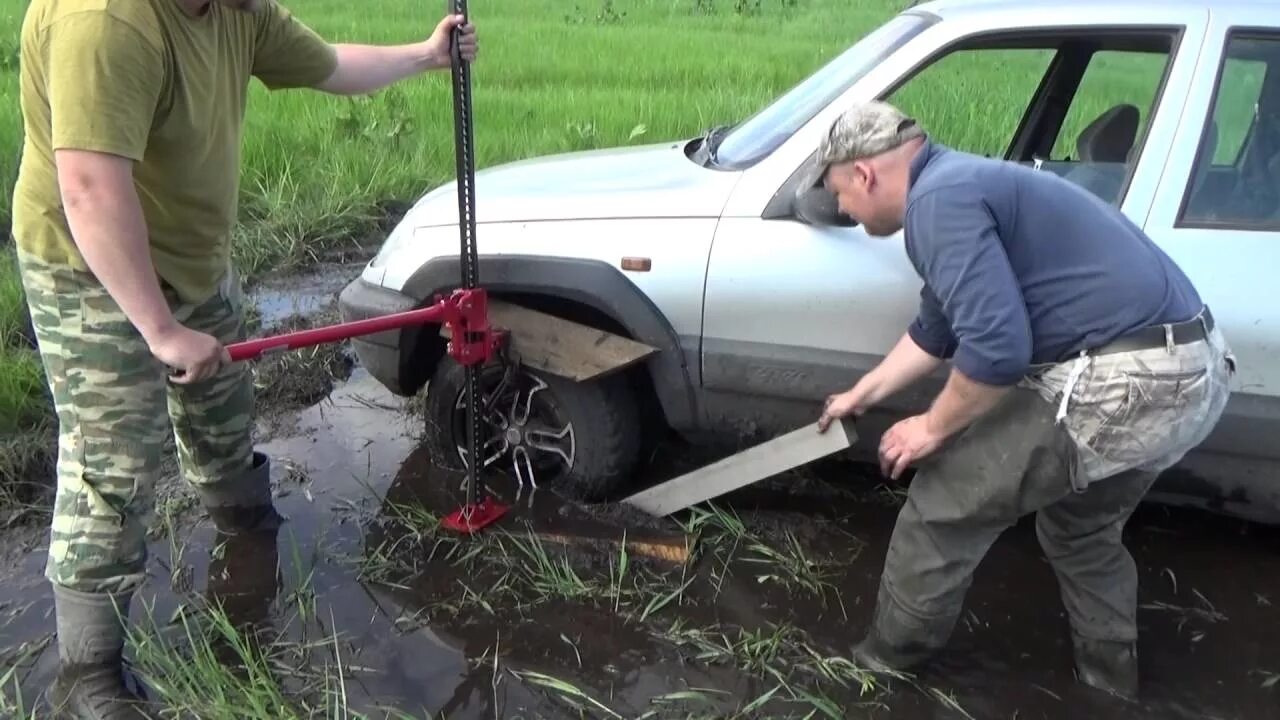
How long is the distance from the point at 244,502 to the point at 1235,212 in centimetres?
300

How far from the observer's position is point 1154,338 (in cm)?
223

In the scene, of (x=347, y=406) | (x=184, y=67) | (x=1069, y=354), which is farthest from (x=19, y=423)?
(x=1069, y=354)

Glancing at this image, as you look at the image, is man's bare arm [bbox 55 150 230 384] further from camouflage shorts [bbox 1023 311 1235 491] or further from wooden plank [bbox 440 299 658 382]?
camouflage shorts [bbox 1023 311 1235 491]

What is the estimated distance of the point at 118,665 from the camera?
8.76 ft

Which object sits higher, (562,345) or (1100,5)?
(1100,5)

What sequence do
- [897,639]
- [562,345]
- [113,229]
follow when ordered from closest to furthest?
[113,229], [897,639], [562,345]

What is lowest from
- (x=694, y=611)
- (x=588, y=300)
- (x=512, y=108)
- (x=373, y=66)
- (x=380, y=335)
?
(x=694, y=611)

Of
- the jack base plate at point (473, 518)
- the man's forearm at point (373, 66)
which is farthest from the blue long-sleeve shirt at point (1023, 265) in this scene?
the jack base plate at point (473, 518)

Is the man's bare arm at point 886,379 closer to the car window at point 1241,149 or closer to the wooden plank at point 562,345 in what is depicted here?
the wooden plank at point 562,345

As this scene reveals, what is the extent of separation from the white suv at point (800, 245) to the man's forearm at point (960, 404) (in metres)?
0.52

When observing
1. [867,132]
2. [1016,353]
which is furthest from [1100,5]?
[1016,353]

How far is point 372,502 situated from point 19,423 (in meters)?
1.37

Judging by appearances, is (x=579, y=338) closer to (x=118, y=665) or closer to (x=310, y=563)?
(x=310, y=563)

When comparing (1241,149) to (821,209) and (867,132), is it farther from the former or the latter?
(867,132)
